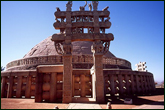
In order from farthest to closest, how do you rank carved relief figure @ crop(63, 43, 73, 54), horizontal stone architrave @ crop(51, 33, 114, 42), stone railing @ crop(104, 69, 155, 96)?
stone railing @ crop(104, 69, 155, 96) < horizontal stone architrave @ crop(51, 33, 114, 42) < carved relief figure @ crop(63, 43, 73, 54)

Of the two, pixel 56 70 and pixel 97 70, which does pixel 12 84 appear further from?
pixel 97 70

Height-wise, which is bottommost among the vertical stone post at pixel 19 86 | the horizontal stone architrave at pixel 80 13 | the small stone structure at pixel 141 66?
the vertical stone post at pixel 19 86

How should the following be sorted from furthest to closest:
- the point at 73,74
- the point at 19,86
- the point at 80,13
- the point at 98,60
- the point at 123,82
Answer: the point at 123,82
the point at 19,86
the point at 73,74
the point at 80,13
the point at 98,60

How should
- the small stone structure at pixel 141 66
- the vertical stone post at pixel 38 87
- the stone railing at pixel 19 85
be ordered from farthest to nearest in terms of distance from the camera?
the small stone structure at pixel 141 66 → the stone railing at pixel 19 85 → the vertical stone post at pixel 38 87

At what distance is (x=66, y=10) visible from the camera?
30.2 ft

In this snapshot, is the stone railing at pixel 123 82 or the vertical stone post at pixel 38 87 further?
the stone railing at pixel 123 82

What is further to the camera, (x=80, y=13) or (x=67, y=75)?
(x=80, y=13)

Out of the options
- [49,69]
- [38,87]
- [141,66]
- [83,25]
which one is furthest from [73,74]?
[141,66]

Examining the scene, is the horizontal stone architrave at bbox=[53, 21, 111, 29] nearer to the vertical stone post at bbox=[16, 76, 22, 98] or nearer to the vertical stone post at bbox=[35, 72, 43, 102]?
the vertical stone post at bbox=[35, 72, 43, 102]

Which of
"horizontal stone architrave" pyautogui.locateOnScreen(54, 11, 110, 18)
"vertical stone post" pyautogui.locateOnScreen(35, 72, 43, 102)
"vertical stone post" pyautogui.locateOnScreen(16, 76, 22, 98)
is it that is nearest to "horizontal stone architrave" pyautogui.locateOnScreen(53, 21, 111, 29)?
"horizontal stone architrave" pyautogui.locateOnScreen(54, 11, 110, 18)

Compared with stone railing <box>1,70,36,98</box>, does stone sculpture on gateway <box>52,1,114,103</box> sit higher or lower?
higher

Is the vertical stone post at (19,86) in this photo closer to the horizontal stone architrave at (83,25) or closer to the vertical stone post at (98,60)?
A: the horizontal stone architrave at (83,25)

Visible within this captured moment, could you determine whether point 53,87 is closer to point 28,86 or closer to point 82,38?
point 28,86

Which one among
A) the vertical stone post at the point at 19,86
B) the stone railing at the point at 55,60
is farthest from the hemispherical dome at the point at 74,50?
the vertical stone post at the point at 19,86
